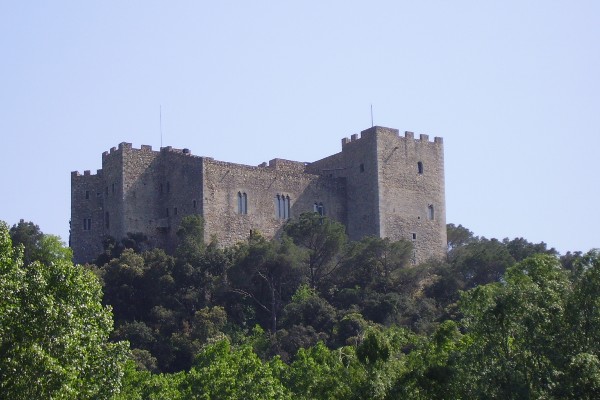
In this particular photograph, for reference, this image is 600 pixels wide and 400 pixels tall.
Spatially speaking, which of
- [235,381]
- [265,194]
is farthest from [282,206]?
[235,381]

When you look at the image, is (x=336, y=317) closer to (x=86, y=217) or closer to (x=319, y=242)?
(x=319, y=242)

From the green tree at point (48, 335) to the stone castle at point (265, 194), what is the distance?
33.8 metres

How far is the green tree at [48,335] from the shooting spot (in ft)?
76.8

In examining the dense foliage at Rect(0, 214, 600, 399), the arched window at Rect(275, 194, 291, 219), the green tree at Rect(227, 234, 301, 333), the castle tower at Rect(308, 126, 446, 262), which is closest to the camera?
the dense foliage at Rect(0, 214, 600, 399)

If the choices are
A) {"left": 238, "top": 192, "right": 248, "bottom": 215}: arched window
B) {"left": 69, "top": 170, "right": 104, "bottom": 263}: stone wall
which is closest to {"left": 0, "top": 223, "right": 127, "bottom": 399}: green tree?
{"left": 238, "top": 192, "right": 248, "bottom": 215}: arched window

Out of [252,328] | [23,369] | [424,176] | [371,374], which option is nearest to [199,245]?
[252,328]

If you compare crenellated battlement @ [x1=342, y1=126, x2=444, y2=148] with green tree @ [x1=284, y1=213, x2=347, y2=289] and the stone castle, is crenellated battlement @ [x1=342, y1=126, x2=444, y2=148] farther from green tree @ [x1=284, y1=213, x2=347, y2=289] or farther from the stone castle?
green tree @ [x1=284, y1=213, x2=347, y2=289]

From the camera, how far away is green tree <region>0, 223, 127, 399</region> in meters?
23.4

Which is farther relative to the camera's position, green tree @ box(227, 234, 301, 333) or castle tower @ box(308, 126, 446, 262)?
castle tower @ box(308, 126, 446, 262)

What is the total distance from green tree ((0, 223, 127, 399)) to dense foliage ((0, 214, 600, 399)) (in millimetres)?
75

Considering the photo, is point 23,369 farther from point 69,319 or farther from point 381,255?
point 381,255

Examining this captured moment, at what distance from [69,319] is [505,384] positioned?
965 centimetres

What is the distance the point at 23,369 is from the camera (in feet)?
76.7

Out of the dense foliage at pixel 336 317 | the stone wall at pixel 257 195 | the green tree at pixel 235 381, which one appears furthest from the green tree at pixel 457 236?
the green tree at pixel 235 381
